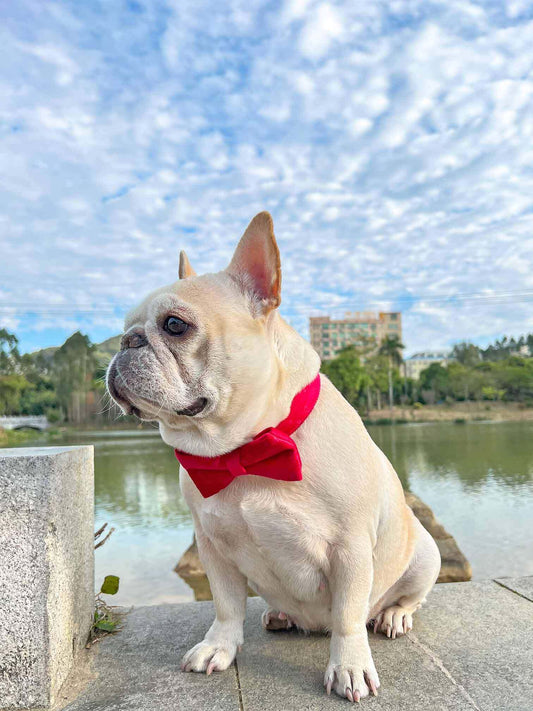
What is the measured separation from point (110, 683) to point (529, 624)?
2.45 metres

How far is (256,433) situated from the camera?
266 centimetres

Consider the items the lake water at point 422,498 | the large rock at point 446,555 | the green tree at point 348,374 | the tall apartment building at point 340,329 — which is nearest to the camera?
the large rock at point 446,555

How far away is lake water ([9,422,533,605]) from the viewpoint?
395 inches

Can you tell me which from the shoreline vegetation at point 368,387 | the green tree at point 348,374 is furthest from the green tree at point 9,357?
the green tree at point 348,374

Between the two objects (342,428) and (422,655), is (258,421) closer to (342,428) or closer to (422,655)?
(342,428)

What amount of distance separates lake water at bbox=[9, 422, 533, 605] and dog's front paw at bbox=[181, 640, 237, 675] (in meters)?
5.93

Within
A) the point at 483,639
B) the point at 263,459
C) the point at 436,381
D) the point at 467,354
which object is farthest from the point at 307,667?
the point at 467,354

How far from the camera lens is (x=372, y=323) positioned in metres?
153

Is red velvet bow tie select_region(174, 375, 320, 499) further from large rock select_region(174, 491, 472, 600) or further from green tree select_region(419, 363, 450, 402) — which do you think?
green tree select_region(419, 363, 450, 402)

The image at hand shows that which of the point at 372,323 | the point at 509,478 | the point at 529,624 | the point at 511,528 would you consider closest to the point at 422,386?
the point at 372,323

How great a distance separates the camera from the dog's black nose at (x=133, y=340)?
2.56 metres

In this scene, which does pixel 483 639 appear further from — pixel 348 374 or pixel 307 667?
pixel 348 374

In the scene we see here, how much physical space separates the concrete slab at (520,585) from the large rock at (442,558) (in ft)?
12.5

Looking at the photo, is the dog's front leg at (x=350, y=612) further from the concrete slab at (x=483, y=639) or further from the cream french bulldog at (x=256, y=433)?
the concrete slab at (x=483, y=639)
